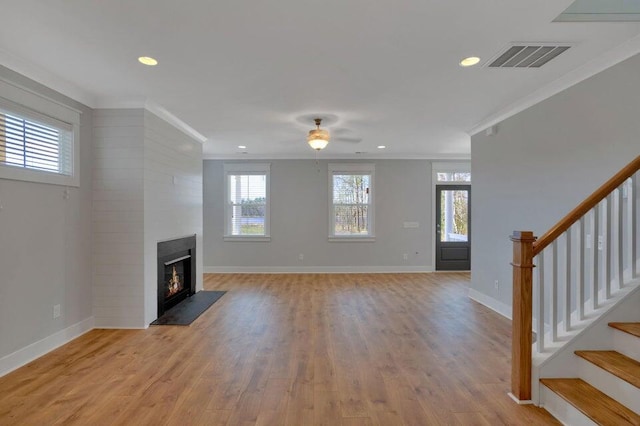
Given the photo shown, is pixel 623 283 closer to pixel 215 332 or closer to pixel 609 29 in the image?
pixel 609 29

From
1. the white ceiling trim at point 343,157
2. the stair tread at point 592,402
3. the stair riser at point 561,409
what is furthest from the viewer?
the white ceiling trim at point 343,157

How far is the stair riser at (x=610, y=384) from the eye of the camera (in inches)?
70.8

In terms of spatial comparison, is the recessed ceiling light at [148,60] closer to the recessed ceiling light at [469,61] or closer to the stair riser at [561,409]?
the recessed ceiling light at [469,61]

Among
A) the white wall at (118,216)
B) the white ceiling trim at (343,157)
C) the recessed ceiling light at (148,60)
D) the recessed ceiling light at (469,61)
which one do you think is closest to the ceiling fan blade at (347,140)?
the white ceiling trim at (343,157)

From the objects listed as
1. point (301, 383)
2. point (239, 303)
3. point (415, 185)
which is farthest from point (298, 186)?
point (301, 383)

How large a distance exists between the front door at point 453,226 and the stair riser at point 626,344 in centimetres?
524

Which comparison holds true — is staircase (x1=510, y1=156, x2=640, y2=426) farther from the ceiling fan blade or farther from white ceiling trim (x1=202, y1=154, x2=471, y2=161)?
white ceiling trim (x1=202, y1=154, x2=471, y2=161)

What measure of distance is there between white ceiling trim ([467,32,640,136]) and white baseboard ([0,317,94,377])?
226 inches

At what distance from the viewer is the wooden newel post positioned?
2.20 metres

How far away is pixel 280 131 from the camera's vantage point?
5.11 m

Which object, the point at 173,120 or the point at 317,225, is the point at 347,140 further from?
the point at 173,120

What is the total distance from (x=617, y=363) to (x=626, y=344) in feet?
0.65

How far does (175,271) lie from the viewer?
4.69 meters

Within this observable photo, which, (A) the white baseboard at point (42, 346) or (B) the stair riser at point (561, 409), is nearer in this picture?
(B) the stair riser at point (561, 409)
